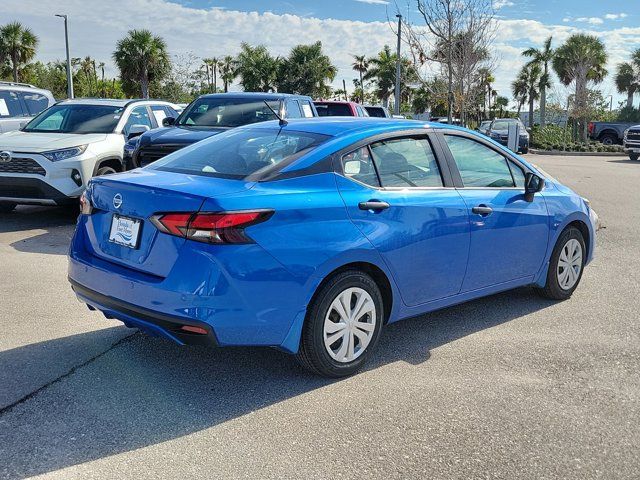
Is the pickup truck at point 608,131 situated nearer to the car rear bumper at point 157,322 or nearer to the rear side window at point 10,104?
the rear side window at point 10,104

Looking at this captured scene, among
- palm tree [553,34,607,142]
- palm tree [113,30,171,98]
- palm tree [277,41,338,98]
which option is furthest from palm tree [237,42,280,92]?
palm tree [553,34,607,142]

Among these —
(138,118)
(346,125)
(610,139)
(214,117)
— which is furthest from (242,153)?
(610,139)

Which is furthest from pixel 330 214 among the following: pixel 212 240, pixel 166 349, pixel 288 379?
pixel 166 349

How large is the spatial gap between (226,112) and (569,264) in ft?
19.4

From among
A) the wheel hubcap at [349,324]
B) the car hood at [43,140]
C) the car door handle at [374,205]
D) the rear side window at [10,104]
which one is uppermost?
the rear side window at [10,104]

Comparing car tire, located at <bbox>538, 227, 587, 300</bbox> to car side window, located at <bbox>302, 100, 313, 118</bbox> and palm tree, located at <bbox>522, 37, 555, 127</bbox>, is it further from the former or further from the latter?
palm tree, located at <bbox>522, 37, 555, 127</bbox>

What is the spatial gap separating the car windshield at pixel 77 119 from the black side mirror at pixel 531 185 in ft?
22.6

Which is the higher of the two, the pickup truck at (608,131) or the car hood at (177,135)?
the pickup truck at (608,131)

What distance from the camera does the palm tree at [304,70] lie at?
53.5m

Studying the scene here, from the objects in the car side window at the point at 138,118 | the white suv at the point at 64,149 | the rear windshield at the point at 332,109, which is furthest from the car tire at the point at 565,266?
the rear windshield at the point at 332,109

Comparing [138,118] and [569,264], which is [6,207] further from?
[569,264]

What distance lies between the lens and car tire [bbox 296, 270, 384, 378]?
389 centimetres

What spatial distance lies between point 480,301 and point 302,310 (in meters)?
2.72

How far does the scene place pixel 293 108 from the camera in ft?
34.1
